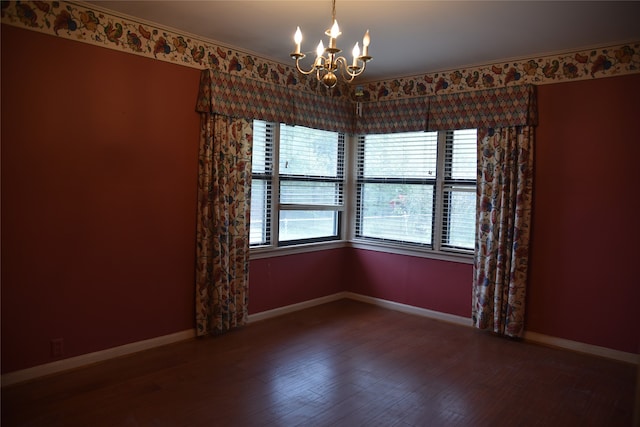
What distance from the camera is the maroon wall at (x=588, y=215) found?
12.7ft

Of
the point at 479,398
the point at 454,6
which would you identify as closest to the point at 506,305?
the point at 479,398

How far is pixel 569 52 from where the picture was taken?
4.06 meters

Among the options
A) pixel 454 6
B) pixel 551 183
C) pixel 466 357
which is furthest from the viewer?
pixel 551 183

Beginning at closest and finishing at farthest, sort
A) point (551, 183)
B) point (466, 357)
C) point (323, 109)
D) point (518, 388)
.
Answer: point (518, 388) → point (466, 357) → point (551, 183) → point (323, 109)

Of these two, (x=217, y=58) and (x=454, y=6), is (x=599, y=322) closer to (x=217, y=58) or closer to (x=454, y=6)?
(x=454, y=6)

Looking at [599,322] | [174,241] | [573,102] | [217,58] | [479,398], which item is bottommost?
[479,398]

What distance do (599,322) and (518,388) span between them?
1.22 metres

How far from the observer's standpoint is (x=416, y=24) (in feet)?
11.5

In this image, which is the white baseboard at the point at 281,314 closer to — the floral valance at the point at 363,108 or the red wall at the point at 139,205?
the red wall at the point at 139,205

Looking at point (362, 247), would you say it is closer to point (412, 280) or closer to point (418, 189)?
point (412, 280)

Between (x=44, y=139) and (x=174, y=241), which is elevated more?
(x=44, y=139)

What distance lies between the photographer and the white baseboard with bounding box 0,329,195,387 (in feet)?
10.5

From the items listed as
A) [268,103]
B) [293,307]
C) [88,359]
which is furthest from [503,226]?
[88,359]

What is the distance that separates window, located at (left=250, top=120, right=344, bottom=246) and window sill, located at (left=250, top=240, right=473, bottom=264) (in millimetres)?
82
